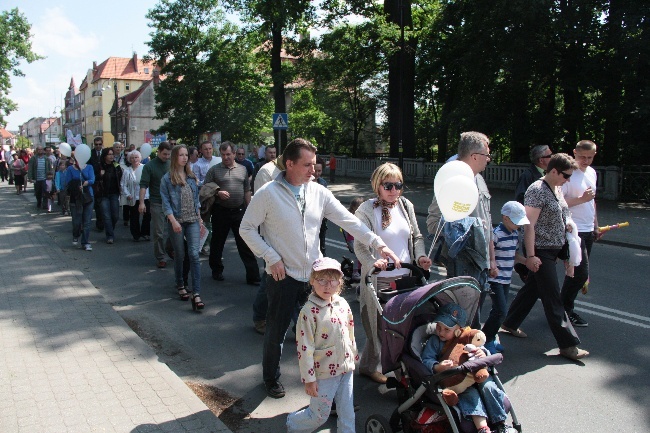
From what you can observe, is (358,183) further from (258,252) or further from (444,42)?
(258,252)

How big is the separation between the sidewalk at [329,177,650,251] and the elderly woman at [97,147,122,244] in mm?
7337

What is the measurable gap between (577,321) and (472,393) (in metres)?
3.66

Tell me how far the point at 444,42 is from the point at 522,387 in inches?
993

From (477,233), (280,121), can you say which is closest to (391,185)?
(477,233)

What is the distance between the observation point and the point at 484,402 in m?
3.43

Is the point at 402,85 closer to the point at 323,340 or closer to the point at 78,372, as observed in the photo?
the point at 78,372

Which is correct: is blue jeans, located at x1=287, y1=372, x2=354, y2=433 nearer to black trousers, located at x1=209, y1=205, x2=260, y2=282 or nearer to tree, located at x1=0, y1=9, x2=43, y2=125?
black trousers, located at x1=209, y1=205, x2=260, y2=282

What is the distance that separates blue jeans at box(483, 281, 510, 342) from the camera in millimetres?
5375

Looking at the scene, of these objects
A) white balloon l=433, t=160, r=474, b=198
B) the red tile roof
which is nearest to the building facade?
the red tile roof

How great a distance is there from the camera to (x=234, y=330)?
254 inches

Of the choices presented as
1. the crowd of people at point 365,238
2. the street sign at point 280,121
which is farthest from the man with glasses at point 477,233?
the street sign at point 280,121

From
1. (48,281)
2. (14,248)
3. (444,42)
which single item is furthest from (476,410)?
(444,42)

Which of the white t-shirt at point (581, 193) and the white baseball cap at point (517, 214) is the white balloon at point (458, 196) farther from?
the white t-shirt at point (581, 193)

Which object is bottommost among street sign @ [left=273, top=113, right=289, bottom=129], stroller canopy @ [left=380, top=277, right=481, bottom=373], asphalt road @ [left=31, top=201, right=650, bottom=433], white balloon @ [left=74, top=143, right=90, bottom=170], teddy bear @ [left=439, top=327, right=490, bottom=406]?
asphalt road @ [left=31, top=201, right=650, bottom=433]
